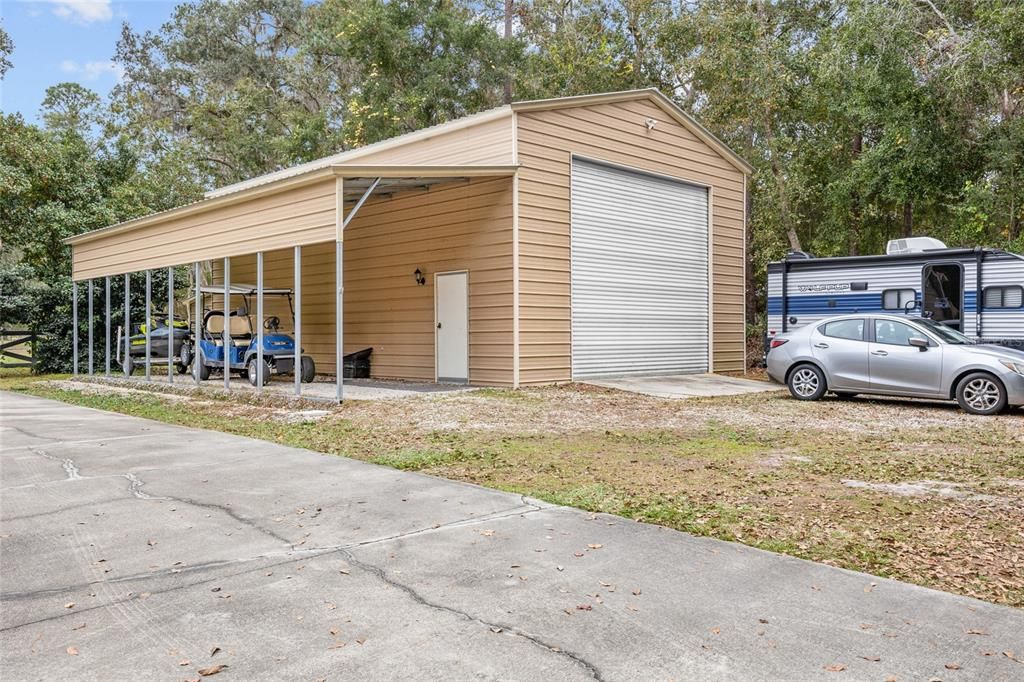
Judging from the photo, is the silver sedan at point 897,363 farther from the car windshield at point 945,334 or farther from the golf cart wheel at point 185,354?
the golf cart wheel at point 185,354

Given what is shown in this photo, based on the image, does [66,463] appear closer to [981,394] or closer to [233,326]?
[233,326]

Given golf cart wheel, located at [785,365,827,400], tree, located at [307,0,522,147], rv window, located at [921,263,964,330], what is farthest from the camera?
tree, located at [307,0,522,147]

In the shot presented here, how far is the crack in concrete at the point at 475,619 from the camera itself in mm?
2973

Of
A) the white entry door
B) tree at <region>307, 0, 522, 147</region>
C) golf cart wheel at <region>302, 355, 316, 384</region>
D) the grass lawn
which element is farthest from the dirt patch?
tree at <region>307, 0, 522, 147</region>

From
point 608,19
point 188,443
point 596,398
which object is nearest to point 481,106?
point 608,19

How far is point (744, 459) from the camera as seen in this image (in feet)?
23.3

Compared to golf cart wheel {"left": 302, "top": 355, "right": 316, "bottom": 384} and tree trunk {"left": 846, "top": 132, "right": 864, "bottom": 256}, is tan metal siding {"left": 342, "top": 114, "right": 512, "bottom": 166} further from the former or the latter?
tree trunk {"left": 846, "top": 132, "right": 864, "bottom": 256}

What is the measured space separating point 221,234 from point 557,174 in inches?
244

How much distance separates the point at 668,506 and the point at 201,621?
3.02 metres

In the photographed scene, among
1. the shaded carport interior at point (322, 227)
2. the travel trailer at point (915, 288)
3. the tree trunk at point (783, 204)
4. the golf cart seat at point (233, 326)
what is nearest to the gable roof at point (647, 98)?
the shaded carport interior at point (322, 227)

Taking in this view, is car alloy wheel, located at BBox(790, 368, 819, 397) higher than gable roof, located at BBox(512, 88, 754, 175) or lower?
lower

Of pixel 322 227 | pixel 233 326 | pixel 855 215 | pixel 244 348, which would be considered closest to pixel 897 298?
pixel 855 215

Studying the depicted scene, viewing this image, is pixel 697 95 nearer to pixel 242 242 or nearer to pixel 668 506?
pixel 242 242

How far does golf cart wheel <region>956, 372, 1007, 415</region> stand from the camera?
33.5 ft
